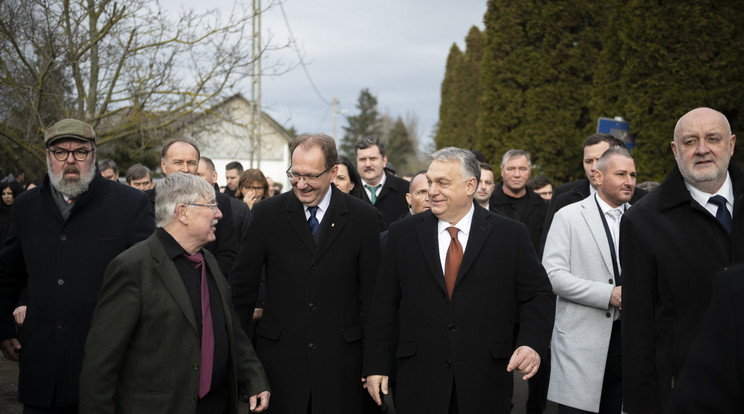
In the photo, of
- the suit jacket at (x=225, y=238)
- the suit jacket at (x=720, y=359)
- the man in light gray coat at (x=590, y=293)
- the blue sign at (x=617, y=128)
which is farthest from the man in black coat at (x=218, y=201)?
the blue sign at (x=617, y=128)

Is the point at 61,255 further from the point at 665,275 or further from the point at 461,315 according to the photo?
the point at 665,275

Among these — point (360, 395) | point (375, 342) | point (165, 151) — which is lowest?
point (360, 395)

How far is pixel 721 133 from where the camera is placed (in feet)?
11.8

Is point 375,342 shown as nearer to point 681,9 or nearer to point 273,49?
point 681,9

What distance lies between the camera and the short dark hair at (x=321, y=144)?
14.0 ft

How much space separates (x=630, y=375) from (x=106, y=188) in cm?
325

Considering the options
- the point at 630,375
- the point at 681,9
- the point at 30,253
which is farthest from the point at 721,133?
the point at 681,9

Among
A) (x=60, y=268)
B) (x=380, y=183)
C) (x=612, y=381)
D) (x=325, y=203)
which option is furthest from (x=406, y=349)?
(x=380, y=183)

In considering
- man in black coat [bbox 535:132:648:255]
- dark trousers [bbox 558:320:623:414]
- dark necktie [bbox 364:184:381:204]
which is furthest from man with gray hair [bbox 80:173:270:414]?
dark necktie [bbox 364:184:381:204]

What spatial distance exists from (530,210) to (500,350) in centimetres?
427

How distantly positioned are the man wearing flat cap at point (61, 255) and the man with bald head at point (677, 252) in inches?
114

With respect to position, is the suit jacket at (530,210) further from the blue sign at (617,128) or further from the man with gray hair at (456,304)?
the man with gray hair at (456,304)

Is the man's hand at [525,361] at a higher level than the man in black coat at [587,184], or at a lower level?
lower

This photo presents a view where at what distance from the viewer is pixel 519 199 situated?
806 cm
